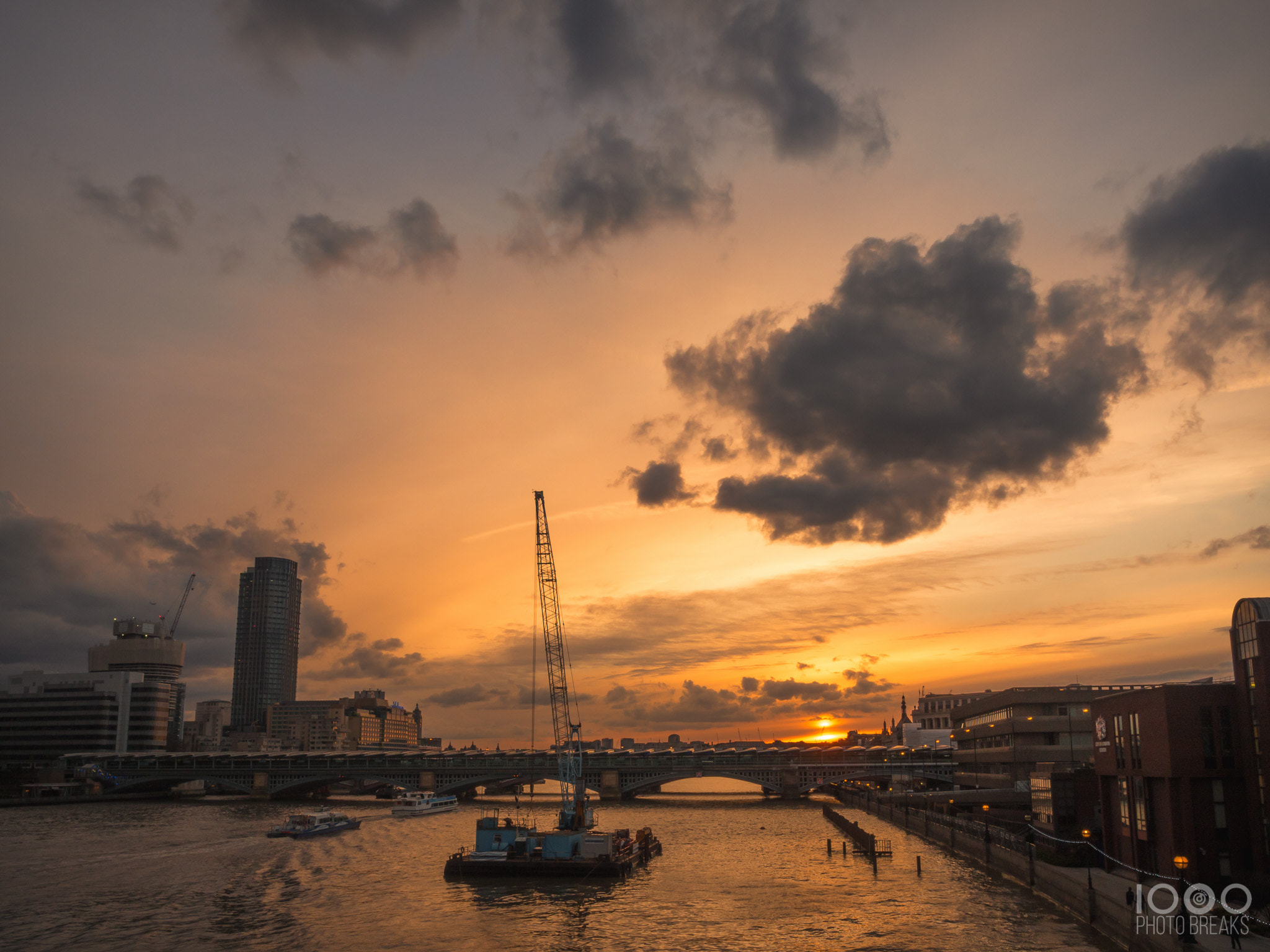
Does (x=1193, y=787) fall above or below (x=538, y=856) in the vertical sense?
above

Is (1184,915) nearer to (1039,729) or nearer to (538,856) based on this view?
(538,856)

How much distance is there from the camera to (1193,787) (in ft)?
215

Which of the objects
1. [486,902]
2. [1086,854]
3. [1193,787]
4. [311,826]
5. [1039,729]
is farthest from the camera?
[311,826]

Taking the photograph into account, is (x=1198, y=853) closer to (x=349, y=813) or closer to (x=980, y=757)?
(x=980, y=757)

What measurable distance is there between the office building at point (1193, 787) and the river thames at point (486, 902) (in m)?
9.07

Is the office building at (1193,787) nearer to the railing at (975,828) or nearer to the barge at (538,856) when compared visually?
the railing at (975,828)

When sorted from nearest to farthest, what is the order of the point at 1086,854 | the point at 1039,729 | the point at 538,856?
the point at 1086,854
the point at 538,856
the point at 1039,729

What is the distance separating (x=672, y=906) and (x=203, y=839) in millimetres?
87326

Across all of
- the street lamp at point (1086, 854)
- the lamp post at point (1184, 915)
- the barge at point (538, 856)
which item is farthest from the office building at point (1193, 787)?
the barge at point (538, 856)

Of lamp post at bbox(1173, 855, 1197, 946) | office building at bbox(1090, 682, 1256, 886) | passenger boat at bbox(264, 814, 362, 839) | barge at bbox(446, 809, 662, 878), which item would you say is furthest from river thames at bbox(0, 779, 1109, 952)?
lamp post at bbox(1173, 855, 1197, 946)

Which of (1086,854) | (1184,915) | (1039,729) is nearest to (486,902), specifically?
(1086,854)

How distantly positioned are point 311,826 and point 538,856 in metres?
61.9

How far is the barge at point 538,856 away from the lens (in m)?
96.5

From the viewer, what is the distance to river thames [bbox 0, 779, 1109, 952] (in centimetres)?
6906
